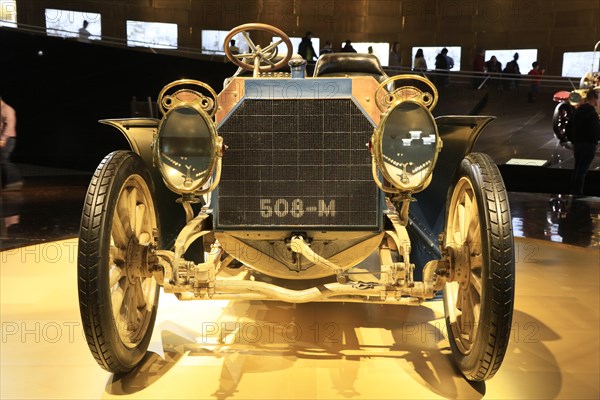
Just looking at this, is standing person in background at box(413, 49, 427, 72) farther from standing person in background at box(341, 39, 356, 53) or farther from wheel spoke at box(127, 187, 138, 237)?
wheel spoke at box(127, 187, 138, 237)

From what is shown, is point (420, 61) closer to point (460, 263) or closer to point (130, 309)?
point (460, 263)

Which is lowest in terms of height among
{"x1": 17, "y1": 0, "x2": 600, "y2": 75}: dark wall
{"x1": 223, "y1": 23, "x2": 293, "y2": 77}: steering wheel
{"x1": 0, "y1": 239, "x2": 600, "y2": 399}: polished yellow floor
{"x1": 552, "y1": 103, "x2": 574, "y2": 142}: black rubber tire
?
{"x1": 0, "y1": 239, "x2": 600, "y2": 399}: polished yellow floor

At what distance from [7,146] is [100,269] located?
17.9ft

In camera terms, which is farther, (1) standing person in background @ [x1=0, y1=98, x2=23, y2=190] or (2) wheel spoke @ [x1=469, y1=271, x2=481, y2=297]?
(1) standing person in background @ [x1=0, y1=98, x2=23, y2=190]

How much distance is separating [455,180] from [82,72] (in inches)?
→ 273

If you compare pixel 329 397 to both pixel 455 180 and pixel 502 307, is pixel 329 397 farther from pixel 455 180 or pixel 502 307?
pixel 455 180

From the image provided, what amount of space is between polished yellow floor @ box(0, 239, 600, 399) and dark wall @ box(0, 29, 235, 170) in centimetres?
511

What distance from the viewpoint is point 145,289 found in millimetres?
2668

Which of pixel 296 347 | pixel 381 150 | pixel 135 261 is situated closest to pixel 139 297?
pixel 135 261

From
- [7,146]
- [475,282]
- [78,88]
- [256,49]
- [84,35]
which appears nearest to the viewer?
[475,282]

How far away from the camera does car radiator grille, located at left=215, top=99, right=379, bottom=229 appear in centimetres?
235

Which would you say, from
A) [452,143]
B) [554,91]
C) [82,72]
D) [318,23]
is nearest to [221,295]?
[452,143]

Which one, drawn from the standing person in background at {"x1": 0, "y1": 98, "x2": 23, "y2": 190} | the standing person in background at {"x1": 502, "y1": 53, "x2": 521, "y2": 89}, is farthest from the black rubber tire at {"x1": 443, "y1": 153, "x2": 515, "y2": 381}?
the standing person in background at {"x1": 502, "y1": 53, "x2": 521, "y2": 89}

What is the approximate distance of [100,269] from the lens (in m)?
2.03
